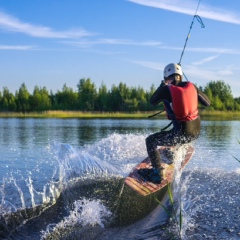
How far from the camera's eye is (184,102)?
843cm

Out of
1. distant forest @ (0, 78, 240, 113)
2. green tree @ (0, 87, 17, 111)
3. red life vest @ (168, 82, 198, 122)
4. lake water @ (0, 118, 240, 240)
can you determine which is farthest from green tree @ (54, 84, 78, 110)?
red life vest @ (168, 82, 198, 122)

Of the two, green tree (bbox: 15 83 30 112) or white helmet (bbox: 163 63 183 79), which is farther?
green tree (bbox: 15 83 30 112)

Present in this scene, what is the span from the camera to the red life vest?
835cm

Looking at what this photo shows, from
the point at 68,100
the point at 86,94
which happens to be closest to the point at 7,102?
the point at 68,100

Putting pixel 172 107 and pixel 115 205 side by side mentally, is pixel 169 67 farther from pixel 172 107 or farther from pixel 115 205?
pixel 115 205

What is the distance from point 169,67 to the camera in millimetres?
8711

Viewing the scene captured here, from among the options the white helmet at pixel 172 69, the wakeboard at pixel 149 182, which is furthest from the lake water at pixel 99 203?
the white helmet at pixel 172 69

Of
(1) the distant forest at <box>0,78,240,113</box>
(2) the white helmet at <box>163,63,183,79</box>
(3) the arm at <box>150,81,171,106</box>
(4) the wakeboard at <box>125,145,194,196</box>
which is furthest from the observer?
(1) the distant forest at <box>0,78,240,113</box>

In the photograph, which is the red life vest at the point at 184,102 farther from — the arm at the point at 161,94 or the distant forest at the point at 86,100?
the distant forest at the point at 86,100

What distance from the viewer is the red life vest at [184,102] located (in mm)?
8352

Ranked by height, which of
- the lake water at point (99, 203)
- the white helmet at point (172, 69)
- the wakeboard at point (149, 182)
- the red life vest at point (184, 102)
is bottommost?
the lake water at point (99, 203)

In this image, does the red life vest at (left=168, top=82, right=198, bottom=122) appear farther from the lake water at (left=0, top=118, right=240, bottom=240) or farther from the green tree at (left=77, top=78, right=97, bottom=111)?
the green tree at (left=77, top=78, right=97, bottom=111)

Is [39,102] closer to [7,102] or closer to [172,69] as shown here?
[7,102]

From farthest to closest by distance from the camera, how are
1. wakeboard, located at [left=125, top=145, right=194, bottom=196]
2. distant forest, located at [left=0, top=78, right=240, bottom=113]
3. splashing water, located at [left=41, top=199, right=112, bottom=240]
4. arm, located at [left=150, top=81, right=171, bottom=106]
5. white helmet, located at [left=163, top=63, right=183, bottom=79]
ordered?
1. distant forest, located at [left=0, top=78, right=240, bottom=113]
2. white helmet, located at [left=163, top=63, right=183, bottom=79]
3. arm, located at [left=150, top=81, right=171, bottom=106]
4. wakeboard, located at [left=125, top=145, right=194, bottom=196]
5. splashing water, located at [left=41, top=199, right=112, bottom=240]
